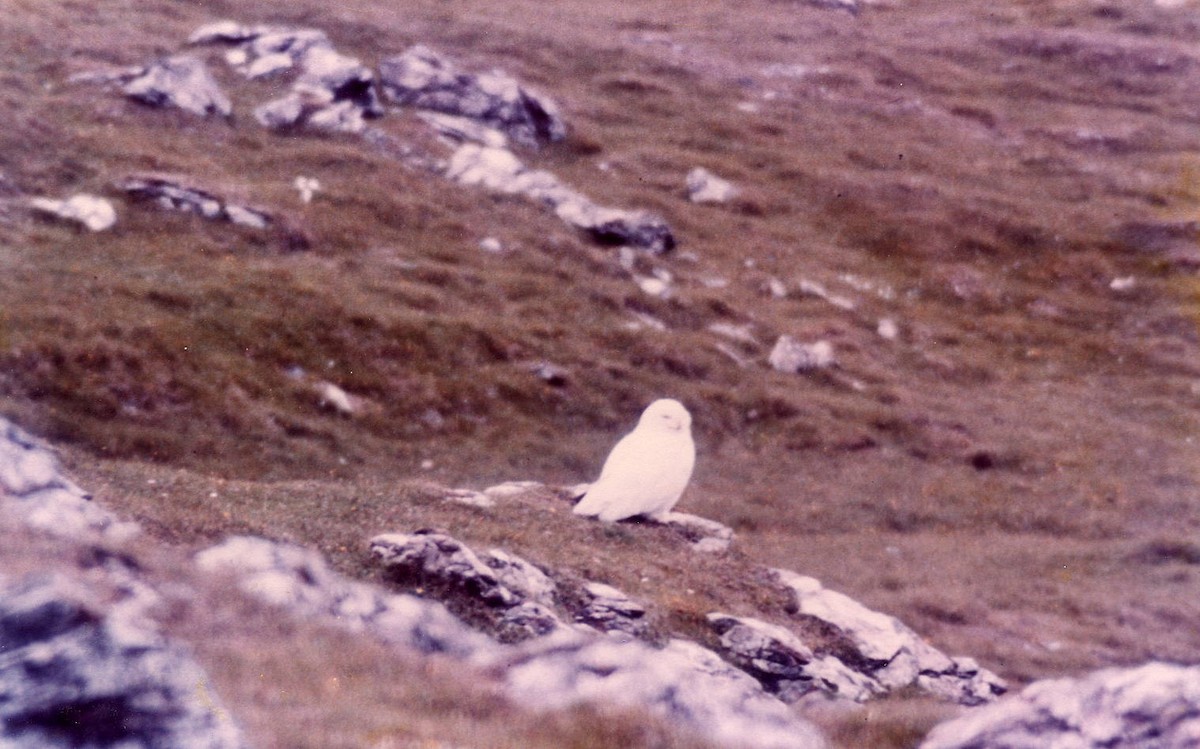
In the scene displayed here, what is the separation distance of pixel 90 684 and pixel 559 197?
43093 millimetres

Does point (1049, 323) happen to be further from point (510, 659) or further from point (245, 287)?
point (510, 659)

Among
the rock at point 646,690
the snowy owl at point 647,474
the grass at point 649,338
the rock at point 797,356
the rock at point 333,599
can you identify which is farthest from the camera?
the rock at point 797,356

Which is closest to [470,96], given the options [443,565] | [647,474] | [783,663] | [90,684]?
[647,474]

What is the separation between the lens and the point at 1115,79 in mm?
83375

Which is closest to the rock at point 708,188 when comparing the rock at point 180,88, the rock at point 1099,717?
the rock at point 180,88

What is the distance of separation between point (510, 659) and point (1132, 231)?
5672 centimetres

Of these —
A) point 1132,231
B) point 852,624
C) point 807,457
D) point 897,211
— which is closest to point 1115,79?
point 1132,231

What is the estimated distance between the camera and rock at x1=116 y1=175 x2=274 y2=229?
38.1 m

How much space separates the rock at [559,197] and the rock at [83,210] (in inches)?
665

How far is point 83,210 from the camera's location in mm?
36344

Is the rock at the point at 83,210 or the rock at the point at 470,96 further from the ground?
the rock at the point at 470,96

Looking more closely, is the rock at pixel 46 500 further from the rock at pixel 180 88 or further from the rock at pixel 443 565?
the rock at pixel 180 88

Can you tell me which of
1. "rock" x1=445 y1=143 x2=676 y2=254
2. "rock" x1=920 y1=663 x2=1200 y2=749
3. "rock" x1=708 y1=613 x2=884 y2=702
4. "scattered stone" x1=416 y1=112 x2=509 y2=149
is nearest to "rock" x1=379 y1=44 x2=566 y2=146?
"scattered stone" x1=416 y1=112 x2=509 y2=149

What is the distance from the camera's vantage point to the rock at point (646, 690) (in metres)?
11.4
